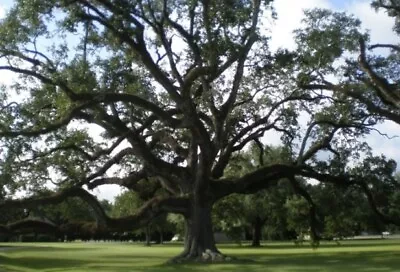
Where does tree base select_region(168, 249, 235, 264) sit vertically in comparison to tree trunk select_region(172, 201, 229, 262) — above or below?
below

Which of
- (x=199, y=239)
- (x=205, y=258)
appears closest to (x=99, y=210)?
(x=199, y=239)

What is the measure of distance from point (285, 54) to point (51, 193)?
1356 centimetres

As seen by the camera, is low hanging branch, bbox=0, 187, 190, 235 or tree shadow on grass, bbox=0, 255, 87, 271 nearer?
low hanging branch, bbox=0, 187, 190, 235

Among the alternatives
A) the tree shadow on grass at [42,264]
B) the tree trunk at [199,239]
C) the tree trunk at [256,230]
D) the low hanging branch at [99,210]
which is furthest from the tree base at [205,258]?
the tree trunk at [256,230]

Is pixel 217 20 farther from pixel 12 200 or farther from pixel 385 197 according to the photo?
pixel 385 197

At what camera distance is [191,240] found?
105 ft

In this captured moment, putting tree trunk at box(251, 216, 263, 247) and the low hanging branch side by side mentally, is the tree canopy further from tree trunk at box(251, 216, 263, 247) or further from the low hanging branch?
tree trunk at box(251, 216, 263, 247)

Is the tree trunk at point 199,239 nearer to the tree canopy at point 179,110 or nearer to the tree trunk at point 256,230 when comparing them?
the tree canopy at point 179,110

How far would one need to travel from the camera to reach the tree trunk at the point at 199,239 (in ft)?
101

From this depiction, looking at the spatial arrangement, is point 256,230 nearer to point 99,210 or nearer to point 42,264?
point 42,264

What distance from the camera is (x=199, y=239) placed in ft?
104

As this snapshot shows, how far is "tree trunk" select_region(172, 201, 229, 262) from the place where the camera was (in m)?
30.8

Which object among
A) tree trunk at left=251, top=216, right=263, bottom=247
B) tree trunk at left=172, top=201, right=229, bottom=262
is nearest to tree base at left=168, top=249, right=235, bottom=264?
tree trunk at left=172, top=201, right=229, bottom=262

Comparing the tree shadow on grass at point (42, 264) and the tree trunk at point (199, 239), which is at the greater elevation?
the tree trunk at point (199, 239)
